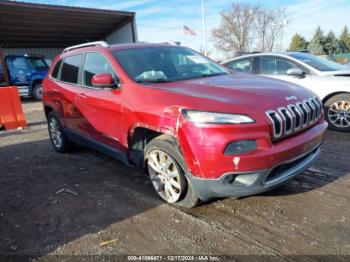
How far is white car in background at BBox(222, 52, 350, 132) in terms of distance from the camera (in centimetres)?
604

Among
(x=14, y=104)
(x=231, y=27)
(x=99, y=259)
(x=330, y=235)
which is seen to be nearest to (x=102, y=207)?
(x=99, y=259)

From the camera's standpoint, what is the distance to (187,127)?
3.00 metres

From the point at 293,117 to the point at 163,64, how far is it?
181 cm

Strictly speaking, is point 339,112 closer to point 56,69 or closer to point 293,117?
point 293,117

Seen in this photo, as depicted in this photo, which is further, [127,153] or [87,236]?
[127,153]

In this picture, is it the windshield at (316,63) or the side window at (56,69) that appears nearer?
the side window at (56,69)

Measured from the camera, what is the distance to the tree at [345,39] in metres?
63.0

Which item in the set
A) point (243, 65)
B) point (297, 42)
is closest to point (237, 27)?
point (297, 42)

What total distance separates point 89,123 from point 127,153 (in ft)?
3.24

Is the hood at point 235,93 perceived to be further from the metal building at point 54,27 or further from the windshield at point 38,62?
the metal building at point 54,27

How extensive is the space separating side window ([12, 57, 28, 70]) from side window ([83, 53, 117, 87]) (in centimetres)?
1261

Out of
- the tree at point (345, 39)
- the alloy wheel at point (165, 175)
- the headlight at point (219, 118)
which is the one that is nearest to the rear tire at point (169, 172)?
the alloy wheel at point (165, 175)

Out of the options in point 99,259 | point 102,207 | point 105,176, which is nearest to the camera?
point 99,259

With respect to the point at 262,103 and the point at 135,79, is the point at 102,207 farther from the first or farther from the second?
the point at 262,103
